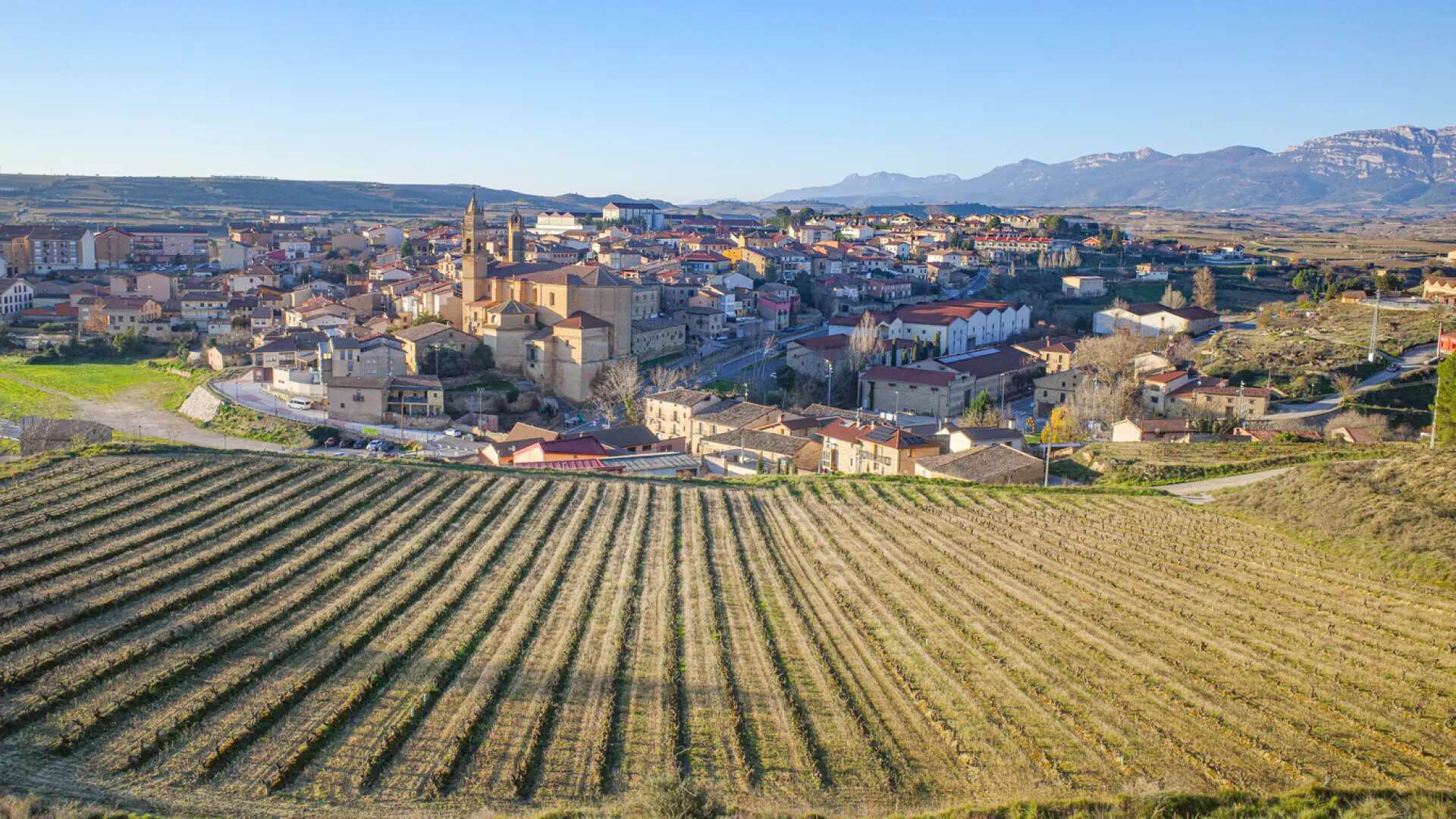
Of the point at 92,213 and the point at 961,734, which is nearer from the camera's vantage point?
the point at 961,734

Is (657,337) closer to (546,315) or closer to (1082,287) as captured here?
(546,315)

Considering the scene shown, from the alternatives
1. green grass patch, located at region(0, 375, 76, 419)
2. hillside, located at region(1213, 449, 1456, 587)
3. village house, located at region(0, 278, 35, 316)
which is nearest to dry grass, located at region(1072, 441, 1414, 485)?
hillside, located at region(1213, 449, 1456, 587)

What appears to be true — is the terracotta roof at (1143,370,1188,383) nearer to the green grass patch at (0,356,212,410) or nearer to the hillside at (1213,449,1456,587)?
the hillside at (1213,449,1456,587)

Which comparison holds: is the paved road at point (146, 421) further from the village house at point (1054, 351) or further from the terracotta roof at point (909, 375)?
the village house at point (1054, 351)

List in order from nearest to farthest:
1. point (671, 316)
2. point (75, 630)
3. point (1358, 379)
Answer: point (75, 630) < point (1358, 379) < point (671, 316)

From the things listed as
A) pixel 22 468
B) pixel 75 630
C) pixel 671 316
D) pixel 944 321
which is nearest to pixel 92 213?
pixel 671 316

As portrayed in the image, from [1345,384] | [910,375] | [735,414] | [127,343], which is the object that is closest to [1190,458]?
[735,414]

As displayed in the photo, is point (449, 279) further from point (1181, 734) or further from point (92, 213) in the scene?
point (92, 213)
